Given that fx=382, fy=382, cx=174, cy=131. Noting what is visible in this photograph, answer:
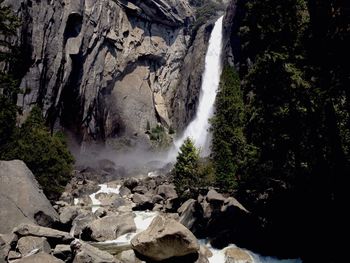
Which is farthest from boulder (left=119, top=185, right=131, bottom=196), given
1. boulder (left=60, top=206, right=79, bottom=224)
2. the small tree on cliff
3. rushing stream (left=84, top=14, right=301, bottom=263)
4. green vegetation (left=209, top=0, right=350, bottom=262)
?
green vegetation (left=209, top=0, right=350, bottom=262)

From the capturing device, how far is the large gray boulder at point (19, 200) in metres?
17.7

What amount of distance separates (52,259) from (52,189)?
2343 centimetres

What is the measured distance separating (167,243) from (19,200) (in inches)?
298

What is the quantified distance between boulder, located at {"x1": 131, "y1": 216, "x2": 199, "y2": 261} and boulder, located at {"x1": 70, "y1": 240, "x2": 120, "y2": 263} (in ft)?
8.72

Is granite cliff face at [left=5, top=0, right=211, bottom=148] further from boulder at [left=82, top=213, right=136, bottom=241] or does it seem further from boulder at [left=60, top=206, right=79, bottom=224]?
boulder at [left=82, top=213, right=136, bottom=241]

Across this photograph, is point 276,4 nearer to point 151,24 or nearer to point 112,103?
point 112,103

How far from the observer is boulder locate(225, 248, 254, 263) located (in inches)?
877

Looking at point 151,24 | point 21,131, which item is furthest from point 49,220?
point 151,24

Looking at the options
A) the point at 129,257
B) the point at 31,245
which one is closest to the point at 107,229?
the point at 129,257

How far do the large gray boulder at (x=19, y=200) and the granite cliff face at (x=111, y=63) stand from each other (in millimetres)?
42872

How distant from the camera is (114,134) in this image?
85375 mm

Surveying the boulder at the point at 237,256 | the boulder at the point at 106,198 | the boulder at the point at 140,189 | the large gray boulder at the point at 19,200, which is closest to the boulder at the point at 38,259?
the large gray boulder at the point at 19,200

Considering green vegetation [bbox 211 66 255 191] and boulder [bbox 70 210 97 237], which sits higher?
green vegetation [bbox 211 66 255 191]

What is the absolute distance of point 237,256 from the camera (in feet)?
74.2
